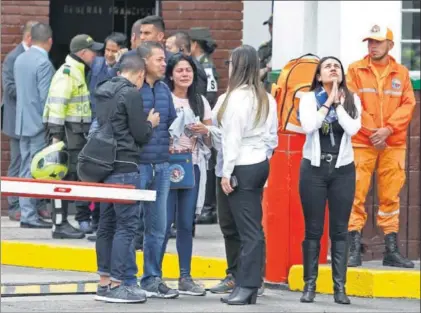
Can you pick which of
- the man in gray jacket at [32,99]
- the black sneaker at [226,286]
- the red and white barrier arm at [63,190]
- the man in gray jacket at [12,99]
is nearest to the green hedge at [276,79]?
the black sneaker at [226,286]

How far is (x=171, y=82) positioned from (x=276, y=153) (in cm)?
111

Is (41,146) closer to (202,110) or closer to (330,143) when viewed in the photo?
(202,110)

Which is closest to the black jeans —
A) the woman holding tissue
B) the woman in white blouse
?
the woman in white blouse

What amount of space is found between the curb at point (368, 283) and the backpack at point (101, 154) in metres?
2.09

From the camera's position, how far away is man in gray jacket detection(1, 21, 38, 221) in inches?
483

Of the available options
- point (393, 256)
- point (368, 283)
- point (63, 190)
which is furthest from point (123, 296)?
point (393, 256)

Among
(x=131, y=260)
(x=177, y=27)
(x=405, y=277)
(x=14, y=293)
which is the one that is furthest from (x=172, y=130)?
(x=177, y=27)

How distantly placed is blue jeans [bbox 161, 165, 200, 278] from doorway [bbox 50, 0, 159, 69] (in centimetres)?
539

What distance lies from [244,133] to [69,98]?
342 cm

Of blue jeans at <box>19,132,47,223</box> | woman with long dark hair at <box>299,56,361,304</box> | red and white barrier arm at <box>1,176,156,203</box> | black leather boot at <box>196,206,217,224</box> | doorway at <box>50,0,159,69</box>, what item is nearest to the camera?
red and white barrier arm at <box>1,176,156,203</box>

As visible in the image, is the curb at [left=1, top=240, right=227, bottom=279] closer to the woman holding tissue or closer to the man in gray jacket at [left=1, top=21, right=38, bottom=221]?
the woman holding tissue

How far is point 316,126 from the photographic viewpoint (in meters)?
8.16

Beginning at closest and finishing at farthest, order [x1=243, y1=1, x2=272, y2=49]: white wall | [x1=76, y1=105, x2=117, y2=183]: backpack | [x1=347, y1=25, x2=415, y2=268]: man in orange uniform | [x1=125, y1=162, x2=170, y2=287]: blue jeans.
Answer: [x1=76, y1=105, x2=117, y2=183]: backpack
[x1=125, y1=162, x2=170, y2=287]: blue jeans
[x1=347, y1=25, x2=415, y2=268]: man in orange uniform
[x1=243, y1=1, x2=272, y2=49]: white wall

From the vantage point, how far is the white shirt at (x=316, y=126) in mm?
8180
